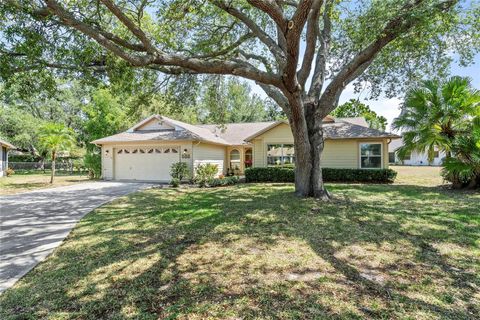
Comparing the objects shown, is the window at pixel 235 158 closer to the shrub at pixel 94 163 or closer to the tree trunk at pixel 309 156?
the shrub at pixel 94 163

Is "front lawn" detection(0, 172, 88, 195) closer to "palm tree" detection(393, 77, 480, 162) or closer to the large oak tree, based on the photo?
the large oak tree

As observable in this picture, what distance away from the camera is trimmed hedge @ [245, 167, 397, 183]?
16.2 metres

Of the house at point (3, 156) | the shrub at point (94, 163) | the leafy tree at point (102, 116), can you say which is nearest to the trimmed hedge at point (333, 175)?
the shrub at point (94, 163)

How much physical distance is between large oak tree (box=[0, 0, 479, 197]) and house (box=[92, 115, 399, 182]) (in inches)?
207

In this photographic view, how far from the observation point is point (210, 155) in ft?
65.9

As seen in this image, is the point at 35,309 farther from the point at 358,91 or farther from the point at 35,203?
the point at 358,91

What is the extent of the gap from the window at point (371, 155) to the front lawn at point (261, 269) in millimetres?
9787

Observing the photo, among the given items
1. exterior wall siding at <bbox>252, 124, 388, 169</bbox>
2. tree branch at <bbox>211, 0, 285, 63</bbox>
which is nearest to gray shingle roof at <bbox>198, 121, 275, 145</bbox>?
exterior wall siding at <bbox>252, 124, 388, 169</bbox>

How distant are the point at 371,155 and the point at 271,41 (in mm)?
11057

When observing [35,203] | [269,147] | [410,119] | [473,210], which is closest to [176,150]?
[269,147]

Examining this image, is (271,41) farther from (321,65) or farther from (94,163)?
(94,163)

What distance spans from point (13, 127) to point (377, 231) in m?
37.4

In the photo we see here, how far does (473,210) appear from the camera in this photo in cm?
809

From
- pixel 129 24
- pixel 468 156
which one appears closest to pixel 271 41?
pixel 129 24
